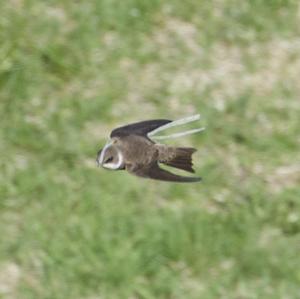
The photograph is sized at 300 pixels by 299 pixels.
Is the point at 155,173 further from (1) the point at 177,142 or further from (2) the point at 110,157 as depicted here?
(1) the point at 177,142

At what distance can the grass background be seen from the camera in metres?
4.99

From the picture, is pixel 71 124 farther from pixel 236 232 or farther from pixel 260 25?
pixel 260 25

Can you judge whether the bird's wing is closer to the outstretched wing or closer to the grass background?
the outstretched wing

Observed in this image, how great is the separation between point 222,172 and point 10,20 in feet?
6.09

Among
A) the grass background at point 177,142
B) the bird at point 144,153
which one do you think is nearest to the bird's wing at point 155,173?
the bird at point 144,153

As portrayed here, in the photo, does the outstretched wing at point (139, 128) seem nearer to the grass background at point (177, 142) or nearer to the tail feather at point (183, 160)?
the tail feather at point (183, 160)

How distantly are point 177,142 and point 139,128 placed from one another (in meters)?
4.33

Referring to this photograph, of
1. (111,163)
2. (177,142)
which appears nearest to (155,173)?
(111,163)

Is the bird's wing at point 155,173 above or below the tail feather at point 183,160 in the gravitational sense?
below

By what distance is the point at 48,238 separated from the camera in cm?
507

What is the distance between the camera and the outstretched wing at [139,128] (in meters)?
0.82

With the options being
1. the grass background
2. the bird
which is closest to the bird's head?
the bird

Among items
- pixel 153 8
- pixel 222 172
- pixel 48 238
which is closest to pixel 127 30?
pixel 153 8

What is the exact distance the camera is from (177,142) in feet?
16.9
